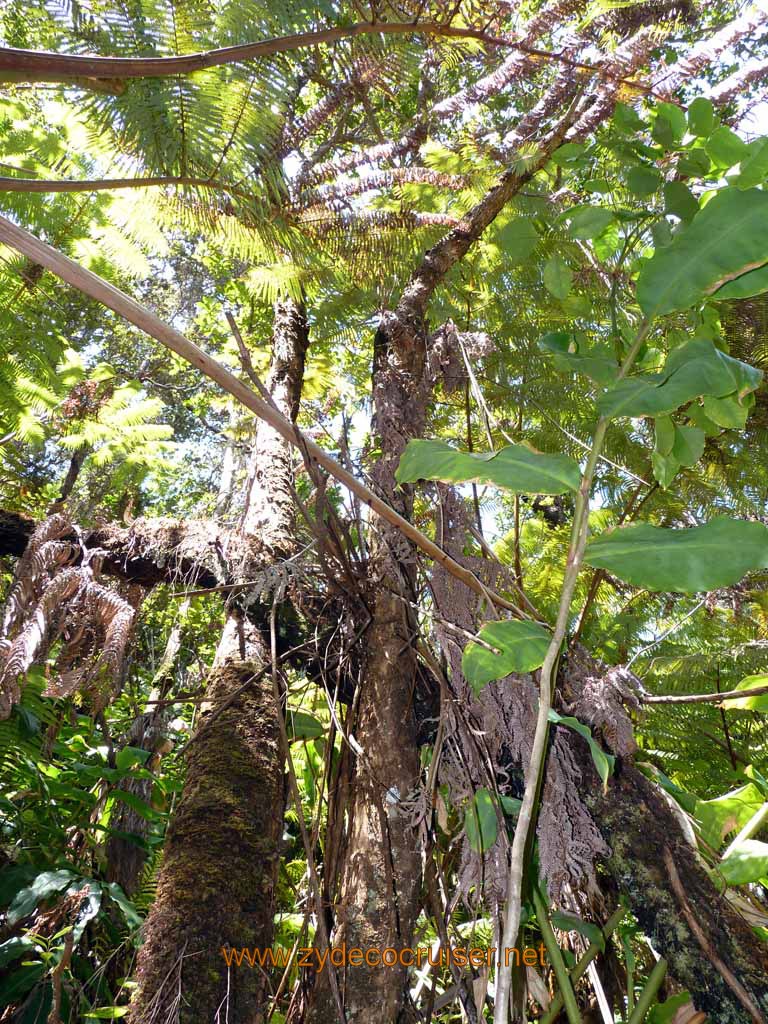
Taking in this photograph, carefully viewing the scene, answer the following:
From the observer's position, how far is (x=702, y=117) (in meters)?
1.10

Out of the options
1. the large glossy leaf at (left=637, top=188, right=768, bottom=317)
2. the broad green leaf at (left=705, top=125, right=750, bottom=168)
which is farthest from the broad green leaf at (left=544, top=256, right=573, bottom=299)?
the large glossy leaf at (left=637, top=188, right=768, bottom=317)

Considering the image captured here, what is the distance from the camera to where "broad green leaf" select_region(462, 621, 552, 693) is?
0.86 metres

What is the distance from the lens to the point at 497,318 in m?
3.18

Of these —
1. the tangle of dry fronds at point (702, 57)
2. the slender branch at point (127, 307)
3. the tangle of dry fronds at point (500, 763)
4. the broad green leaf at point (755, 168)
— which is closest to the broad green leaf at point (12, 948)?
the tangle of dry fronds at point (500, 763)

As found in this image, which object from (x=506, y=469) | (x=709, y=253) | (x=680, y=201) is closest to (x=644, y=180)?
(x=680, y=201)

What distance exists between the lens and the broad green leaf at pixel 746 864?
120 centimetres

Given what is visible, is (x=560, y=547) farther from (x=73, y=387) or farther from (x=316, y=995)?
(x=73, y=387)

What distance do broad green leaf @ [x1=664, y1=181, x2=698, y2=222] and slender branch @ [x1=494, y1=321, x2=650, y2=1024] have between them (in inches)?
14.2

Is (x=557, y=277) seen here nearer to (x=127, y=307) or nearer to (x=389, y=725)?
(x=127, y=307)

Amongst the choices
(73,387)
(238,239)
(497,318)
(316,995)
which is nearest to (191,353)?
(316,995)

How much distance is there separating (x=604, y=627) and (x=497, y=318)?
1946mm

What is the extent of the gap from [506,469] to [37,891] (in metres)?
2.48

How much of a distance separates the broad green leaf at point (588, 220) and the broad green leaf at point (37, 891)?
108 inches

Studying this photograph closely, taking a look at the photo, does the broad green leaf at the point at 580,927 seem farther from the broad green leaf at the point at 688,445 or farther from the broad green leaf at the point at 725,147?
the broad green leaf at the point at 725,147
